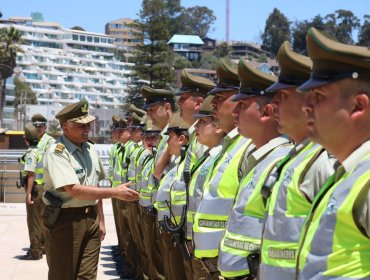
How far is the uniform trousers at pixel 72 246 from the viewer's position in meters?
6.99

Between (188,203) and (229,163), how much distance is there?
1.09 meters

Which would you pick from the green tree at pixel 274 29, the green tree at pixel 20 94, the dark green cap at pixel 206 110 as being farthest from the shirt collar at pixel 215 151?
the green tree at pixel 20 94

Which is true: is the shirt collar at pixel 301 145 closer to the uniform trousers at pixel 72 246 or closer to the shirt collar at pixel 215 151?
the shirt collar at pixel 215 151

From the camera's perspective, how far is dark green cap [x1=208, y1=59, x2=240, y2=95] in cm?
537

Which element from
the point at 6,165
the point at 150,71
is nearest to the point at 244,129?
the point at 6,165

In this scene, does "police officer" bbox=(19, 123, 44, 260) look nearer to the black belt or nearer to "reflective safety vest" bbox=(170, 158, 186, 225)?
the black belt

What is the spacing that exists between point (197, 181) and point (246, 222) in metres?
1.53

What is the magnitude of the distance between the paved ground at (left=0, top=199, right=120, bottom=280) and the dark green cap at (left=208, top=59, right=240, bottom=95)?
18.9 feet

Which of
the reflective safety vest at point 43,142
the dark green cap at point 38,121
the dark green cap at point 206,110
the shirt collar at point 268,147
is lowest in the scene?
the reflective safety vest at point 43,142

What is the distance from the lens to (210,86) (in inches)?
272

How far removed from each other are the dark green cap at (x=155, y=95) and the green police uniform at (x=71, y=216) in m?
1.41

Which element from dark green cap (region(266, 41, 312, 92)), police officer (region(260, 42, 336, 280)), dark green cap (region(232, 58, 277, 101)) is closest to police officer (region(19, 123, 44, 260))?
dark green cap (region(232, 58, 277, 101))

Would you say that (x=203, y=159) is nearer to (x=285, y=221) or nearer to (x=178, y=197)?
(x=178, y=197)

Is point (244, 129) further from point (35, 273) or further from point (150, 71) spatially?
point (150, 71)
